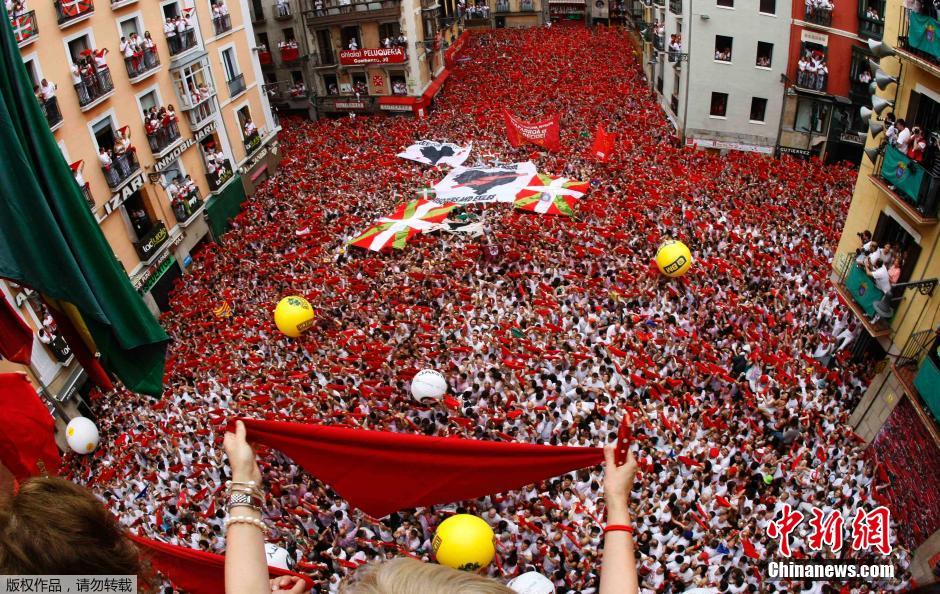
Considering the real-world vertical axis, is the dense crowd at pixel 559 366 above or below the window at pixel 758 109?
below

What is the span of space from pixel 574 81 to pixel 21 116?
3572 cm

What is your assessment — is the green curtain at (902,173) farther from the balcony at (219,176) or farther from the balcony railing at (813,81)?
the balcony at (219,176)

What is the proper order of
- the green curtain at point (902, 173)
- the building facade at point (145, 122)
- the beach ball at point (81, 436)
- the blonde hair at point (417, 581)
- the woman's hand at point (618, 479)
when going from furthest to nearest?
the building facade at point (145, 122), the beach ball at point (81, 436), the green curtain at point (902, 173), the woman's hand at point (618, 479), the blonde hair at point (417, 581)

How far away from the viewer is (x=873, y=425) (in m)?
12.9

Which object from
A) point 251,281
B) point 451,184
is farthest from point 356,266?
point 451,184

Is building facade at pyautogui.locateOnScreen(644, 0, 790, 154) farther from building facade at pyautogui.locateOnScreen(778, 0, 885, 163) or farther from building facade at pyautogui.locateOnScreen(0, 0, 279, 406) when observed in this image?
building facade at pyautogui.locateOnScreen(0, 0, 279, 406)

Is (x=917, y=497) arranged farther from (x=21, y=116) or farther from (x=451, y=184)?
(x=451, y=184)

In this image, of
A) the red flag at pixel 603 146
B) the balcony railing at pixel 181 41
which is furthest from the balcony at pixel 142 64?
the red flag at pixel 603 146

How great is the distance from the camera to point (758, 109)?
2756 centimetres

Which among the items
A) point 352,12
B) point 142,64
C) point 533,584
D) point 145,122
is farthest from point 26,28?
point 352,12

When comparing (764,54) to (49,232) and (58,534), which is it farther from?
(58,534)

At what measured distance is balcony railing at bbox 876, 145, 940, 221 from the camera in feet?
37.5

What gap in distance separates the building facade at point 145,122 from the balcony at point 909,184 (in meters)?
18.7

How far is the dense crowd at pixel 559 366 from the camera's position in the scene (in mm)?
10914
